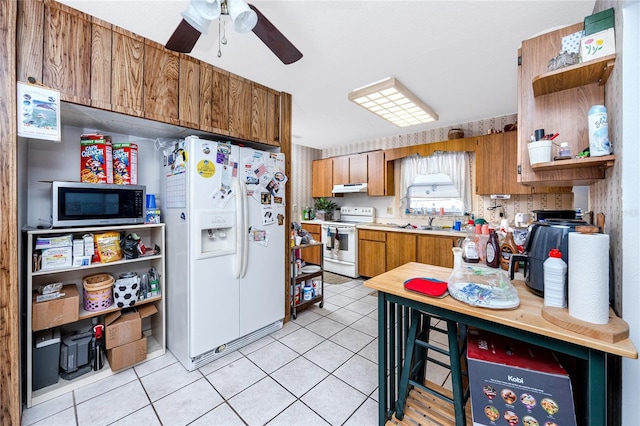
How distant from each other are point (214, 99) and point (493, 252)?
2390 mm

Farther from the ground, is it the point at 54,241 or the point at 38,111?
the point at 38,111

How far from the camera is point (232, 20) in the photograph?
49.1 inches

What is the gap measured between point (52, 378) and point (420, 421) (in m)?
2.41

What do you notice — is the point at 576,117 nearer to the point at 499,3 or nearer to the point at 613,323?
the point at 499,3

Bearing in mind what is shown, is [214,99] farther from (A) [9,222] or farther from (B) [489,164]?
(B) [489,164]

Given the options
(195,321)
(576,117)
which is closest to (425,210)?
(576,117)

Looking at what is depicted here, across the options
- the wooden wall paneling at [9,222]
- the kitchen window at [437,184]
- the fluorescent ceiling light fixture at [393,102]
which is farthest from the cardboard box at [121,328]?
the kitchen window at [437,184]

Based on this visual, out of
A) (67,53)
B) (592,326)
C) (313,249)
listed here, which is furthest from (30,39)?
(313,249)

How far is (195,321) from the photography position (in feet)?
6.49

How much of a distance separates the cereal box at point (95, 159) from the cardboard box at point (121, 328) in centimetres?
108

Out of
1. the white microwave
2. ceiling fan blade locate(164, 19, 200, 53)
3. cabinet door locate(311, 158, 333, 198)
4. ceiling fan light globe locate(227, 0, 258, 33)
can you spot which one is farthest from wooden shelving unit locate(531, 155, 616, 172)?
cabinet door locate(311, 158, 333, 198)

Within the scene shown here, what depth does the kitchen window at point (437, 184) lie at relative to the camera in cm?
390

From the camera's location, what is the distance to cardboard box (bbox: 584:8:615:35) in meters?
1.10

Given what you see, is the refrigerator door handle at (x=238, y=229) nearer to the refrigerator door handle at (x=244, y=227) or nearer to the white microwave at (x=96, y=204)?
the refrigerator door handle at (x=244, y=227)
